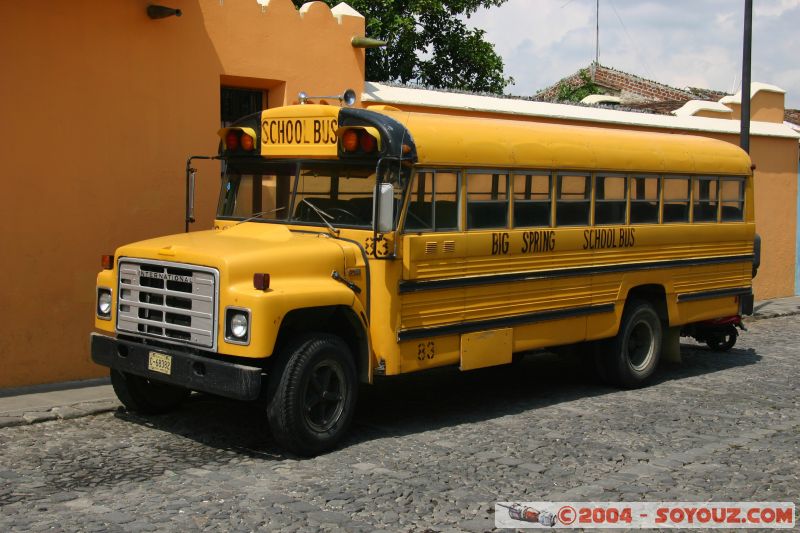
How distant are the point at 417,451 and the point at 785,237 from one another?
13824 mm

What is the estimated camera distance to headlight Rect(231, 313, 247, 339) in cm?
715

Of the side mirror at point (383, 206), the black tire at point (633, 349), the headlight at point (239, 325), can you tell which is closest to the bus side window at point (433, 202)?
the side mirror at point (383, 206)

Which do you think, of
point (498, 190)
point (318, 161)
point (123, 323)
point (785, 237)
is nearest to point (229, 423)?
point (123, 323)

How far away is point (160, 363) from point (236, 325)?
811mm

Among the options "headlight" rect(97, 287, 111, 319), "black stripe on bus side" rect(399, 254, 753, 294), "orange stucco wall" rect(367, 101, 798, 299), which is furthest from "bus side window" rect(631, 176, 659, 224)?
"orange stucco wall" rect(367, 101, 798, 299)

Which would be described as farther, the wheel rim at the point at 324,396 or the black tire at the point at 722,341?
the black tire at the point at 722,341

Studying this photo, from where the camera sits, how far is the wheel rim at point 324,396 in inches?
297

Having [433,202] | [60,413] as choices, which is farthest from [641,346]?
[60,413]

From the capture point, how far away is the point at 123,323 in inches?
315

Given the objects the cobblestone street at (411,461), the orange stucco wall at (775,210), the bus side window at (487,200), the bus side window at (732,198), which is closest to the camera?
the cobblestone street at (411,461)

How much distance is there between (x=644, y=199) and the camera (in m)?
10.6

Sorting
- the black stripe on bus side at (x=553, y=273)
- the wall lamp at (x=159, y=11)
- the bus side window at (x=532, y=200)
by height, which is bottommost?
the black stripe on bus side at (x=553, y=273)

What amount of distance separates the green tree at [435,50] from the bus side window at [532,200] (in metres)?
12.5

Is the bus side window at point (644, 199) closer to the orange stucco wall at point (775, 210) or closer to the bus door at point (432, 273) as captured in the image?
the bus door at point (432, 273)
